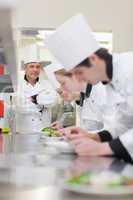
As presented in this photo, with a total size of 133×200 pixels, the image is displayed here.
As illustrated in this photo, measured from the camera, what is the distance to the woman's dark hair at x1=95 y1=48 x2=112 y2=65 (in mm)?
1381

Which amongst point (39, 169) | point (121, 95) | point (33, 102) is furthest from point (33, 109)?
point (39, 169)

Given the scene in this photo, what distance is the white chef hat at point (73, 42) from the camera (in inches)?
54.7

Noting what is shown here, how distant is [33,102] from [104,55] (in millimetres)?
1104

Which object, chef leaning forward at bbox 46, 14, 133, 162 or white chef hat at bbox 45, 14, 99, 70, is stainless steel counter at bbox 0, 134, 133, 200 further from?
white chef hat at bbox 45, 14, 99, 70

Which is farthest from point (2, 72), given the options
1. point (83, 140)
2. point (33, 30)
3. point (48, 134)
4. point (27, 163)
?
point (33, 30)

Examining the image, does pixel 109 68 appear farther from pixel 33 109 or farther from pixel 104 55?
pixel 33 109

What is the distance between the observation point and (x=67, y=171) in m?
0.98

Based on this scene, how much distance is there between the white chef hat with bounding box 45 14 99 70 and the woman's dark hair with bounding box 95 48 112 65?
2 cm

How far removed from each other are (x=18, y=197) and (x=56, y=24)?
384 cm

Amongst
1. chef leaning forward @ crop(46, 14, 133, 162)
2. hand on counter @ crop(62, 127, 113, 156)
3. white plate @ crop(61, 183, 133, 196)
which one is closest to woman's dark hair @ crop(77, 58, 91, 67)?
chef leaning forward @ crop(46, 14, 133, 162)

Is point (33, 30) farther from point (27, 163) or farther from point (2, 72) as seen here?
point (27, 163)

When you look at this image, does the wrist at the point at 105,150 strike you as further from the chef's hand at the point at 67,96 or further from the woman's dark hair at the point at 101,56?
the chef's hand at the point at 67,96

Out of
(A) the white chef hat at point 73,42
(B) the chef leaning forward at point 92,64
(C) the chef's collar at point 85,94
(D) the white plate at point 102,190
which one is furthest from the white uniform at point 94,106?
(D) the white plate at point 102,190

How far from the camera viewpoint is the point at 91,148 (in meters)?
1.25
